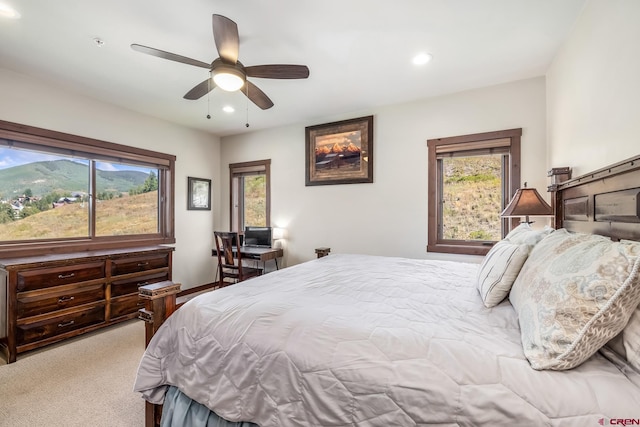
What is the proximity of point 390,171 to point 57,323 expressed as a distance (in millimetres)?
3905

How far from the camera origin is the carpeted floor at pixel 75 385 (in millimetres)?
1770

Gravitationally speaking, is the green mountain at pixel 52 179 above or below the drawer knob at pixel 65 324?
above

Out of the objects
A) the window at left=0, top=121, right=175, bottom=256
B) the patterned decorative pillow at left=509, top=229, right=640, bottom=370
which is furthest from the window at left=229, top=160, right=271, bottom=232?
the patterned decorative pillow at left=509, top=229, right=640, bottom=370

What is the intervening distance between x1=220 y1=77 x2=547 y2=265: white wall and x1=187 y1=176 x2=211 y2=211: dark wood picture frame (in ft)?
2.72

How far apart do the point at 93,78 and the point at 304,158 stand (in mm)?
2554

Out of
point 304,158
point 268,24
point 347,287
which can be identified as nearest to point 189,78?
point 268,24

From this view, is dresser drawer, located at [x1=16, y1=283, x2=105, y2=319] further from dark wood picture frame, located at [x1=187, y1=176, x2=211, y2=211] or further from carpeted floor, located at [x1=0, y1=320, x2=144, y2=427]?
dark wood picture frame, located at [x1=187, y1=176, x2=211, y2=211]

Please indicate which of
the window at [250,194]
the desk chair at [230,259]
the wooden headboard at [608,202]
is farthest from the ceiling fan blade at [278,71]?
the window at [250,194]

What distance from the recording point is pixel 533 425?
750mm

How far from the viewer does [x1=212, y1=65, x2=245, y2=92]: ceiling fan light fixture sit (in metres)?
2.03

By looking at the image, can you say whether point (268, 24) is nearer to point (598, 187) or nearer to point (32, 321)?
point (598, 187)

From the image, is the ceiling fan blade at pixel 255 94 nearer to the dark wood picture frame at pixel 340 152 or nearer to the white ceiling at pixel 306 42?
the white ceiling at pixel 306 42

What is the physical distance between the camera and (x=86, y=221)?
11.1ft

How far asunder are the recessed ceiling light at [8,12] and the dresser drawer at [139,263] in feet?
7.26
